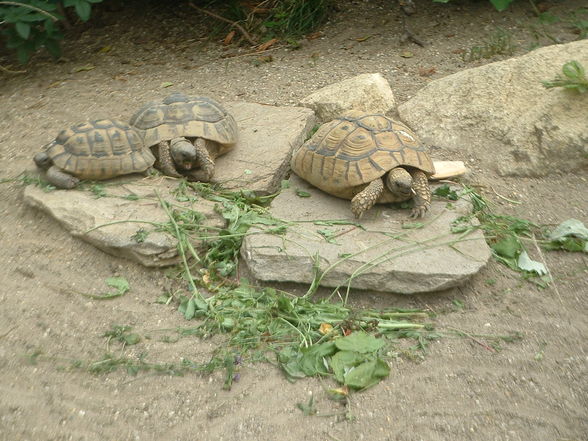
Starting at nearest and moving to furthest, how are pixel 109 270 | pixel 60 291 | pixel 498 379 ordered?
1. pixel 498 379
2. pixel 60 291
3. pixel 109 270

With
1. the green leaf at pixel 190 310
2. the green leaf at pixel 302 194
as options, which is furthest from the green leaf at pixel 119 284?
the green leaf at pixel 302 194

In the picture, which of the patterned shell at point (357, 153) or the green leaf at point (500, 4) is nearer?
the patterned shell at point (357, 153)

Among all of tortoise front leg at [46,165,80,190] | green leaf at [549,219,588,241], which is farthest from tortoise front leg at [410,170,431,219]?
tortoise front leg at [46,165,80,190]

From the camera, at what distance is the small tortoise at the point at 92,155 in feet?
14.1

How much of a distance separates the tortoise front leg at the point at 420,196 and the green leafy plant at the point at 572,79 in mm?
1751

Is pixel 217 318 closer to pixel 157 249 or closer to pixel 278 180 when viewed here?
pixel 157 249

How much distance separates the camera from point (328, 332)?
10.9 ft

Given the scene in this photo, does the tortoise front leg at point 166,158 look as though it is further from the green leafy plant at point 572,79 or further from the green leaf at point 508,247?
the green leafy plant at point 572,79

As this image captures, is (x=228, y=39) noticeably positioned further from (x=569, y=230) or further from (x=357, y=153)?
(x=569, y=230)

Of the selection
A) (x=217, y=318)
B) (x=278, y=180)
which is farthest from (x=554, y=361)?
(x=278, y=180)

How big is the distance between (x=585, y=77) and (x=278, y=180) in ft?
8.68

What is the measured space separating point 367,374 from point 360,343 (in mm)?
205

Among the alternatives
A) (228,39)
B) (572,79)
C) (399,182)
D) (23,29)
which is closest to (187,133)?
(399,182)

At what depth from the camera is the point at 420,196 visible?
3980 mm
